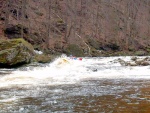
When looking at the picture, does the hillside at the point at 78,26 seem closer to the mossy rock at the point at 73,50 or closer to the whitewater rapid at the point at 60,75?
the mossy rock at the point at 73,50

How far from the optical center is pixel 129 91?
41.5ft

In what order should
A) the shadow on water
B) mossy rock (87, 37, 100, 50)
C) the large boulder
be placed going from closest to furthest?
1. the shadow on water
2. the large boulder
3. mossy rock (87, 37, 100, 50)

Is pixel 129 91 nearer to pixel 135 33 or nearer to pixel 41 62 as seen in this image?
pixel 41 62

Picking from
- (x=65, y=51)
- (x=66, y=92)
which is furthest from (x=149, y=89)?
(x=65, y=51)

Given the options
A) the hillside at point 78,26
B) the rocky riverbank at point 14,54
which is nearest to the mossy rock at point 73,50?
the hillside at point 78,26

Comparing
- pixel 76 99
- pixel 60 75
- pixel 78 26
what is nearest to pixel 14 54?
pixel 60 75

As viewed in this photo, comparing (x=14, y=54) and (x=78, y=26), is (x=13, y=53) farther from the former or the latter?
(x=78, y=26)

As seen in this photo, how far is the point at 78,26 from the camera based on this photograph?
59.3 metres

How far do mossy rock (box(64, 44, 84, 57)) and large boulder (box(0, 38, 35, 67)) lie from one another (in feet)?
63.5

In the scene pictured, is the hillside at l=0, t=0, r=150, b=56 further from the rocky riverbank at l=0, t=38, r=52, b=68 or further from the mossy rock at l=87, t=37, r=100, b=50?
the rocky riverbank at l=0, t=38, r=52, b=68

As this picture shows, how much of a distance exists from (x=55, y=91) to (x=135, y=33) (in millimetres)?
61644

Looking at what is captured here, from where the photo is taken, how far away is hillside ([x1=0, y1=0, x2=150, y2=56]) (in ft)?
144

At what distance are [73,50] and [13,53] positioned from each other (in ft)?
72.9

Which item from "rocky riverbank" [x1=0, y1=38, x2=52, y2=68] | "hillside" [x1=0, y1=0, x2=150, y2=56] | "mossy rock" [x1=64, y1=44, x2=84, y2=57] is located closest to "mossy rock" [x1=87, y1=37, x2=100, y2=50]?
"hillside" [x1=0, y1=0, x2=150, y2=56]
